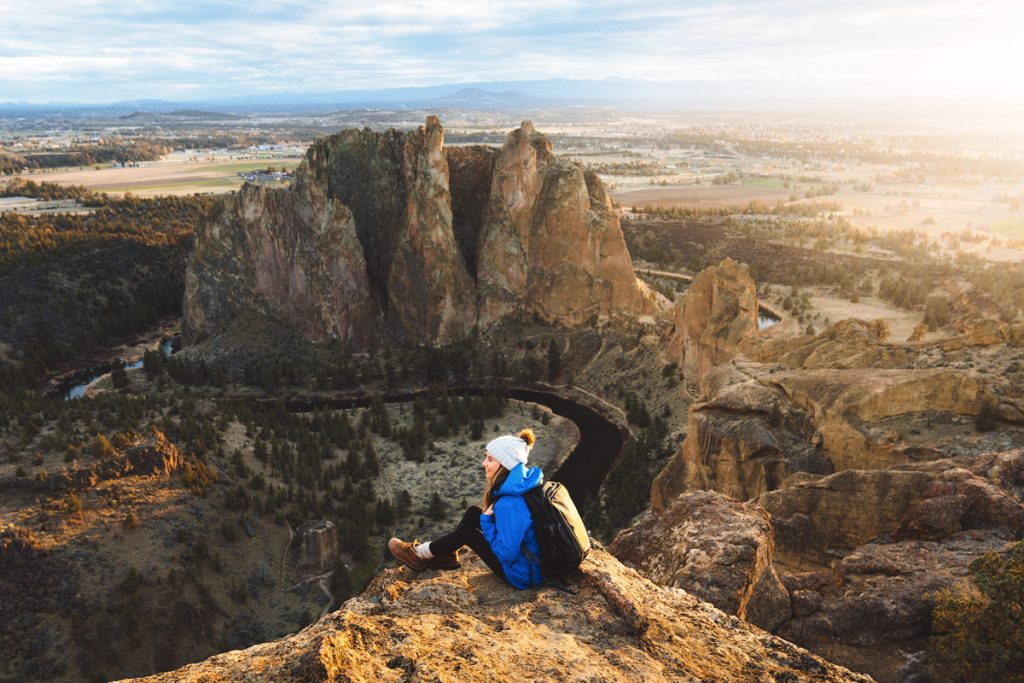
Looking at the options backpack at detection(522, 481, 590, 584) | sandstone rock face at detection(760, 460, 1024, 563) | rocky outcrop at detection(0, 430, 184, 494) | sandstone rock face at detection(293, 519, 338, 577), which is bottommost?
sandstone rock face at detection(293, 519, 338, 577)

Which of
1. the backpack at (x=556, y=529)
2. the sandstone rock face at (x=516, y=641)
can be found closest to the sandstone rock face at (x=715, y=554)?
the sandstone rock face at (x=516, y=641)

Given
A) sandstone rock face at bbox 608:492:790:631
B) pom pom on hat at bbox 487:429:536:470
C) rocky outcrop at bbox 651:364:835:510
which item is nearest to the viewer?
pom pom on hat at bbox 487:429:536:470

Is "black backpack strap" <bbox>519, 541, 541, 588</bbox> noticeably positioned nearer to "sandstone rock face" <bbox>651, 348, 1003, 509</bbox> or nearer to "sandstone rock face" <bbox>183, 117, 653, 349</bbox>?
"sandstone rock face" <bbox>651, 348, 1003, 509</bbox>

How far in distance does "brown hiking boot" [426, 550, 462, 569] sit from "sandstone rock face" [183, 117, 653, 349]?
51431 mm

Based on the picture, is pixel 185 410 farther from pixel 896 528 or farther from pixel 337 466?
pixel 896 528

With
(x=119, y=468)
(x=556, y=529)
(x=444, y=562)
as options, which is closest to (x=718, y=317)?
(x=119, y=468)

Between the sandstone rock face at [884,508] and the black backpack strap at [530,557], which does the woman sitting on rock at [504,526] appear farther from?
the sandstone rock face at [884,508]

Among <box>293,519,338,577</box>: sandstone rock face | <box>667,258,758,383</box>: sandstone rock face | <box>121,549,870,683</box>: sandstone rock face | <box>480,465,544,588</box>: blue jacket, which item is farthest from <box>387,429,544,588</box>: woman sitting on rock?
<box>667,258,758,383</box>: sandstone rock face

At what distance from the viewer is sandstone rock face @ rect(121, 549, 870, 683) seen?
695 cm

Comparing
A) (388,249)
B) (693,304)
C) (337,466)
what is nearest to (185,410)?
(337,466)

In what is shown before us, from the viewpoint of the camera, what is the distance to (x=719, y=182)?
192 metres

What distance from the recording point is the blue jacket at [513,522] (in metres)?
8.47

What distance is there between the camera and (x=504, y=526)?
8.49m

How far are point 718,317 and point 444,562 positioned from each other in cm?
3991
